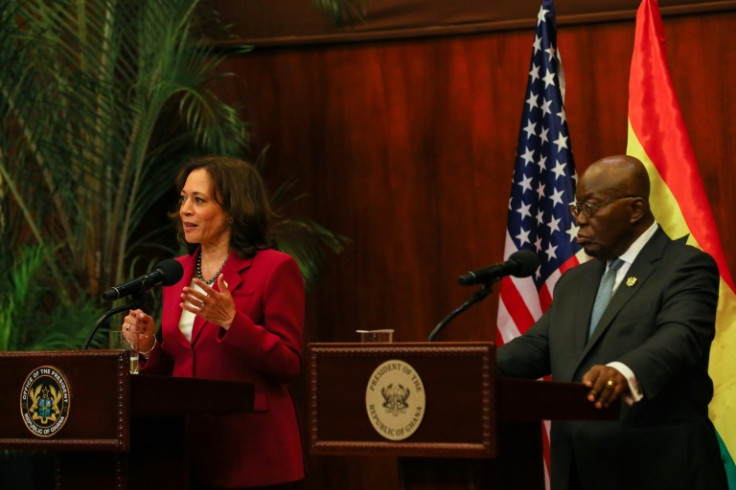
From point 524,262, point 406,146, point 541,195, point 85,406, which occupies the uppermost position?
point 406,146

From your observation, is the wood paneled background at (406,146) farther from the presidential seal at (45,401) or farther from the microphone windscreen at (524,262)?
the presidential seal at (45,401)

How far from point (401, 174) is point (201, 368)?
2.60 m

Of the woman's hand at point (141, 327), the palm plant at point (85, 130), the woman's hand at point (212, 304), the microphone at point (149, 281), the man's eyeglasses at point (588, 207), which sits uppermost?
the palm plant at point (85, 130)

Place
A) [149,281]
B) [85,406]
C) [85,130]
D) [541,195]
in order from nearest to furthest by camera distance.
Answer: [85,406] → [149,281] → [541,195] → [85,130]

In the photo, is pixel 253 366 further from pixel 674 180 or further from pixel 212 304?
pixel 674 180

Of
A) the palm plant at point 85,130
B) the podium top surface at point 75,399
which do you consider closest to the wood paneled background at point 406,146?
the palm plant at point 85,130

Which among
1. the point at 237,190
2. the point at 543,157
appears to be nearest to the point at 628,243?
the point at 237,190

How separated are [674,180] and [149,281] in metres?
2.17

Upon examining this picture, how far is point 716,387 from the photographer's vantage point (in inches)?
158

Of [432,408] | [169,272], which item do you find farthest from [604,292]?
[169,272]

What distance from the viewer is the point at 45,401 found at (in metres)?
2.84

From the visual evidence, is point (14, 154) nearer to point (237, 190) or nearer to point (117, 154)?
point (117, 154)

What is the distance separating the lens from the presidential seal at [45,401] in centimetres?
281

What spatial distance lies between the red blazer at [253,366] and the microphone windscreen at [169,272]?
0.71 ft
